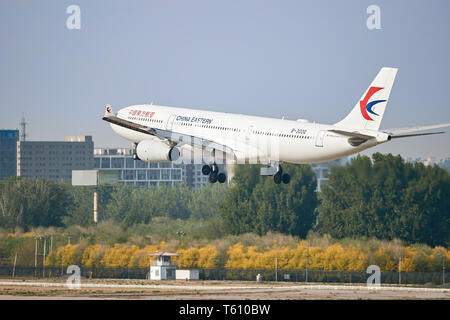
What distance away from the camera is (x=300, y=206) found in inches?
6009

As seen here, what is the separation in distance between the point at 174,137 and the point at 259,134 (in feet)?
28.3

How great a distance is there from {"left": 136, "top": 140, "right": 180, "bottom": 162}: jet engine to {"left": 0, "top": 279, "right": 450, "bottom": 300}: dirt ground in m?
14.0

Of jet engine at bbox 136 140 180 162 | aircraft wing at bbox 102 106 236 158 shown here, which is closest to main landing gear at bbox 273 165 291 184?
aircraft wing at bbox 102 106 236 158

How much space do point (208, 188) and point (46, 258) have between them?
225 ft

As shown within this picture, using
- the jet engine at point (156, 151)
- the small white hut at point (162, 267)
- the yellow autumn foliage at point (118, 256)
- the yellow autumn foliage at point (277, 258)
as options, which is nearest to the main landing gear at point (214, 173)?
the jet engine at point (156, 151)

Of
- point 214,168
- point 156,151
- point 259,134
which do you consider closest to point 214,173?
point 214,168

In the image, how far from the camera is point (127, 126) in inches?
3573

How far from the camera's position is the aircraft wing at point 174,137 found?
8912 cm

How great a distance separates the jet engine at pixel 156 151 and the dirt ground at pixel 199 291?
14.0 meters

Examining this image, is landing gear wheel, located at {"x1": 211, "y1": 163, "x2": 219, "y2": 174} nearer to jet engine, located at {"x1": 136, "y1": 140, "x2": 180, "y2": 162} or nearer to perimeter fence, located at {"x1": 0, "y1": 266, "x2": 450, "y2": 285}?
jet engine, located at {"x1": 136, "y1": 140, "x2": 180, "y2": 162}

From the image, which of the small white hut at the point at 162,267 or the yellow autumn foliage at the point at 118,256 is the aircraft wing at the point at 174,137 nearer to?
the small white hut at the point at 162,267
